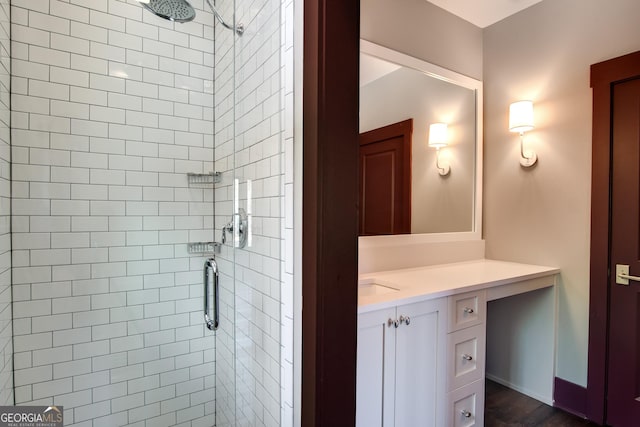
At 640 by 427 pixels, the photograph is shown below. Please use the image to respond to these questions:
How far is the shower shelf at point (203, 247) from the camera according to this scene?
1934 millimetres

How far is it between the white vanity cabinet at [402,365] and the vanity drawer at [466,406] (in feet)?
0.24

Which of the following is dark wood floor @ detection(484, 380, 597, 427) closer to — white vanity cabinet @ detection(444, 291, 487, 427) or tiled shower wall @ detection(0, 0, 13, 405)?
white vanity cabinet @ detection(444, 291, 487, 427)

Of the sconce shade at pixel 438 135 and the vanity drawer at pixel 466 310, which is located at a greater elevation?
the sconce shade at pixel 438 135

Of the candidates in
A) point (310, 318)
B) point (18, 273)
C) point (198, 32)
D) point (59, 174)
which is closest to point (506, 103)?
point (198, 32)

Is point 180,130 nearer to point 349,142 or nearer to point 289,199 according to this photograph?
point 289,199

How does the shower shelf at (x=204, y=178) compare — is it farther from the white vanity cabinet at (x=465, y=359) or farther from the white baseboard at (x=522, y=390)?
the white baseboard at (x=522, y=390)

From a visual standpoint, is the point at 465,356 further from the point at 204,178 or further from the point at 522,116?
the point at 204,178

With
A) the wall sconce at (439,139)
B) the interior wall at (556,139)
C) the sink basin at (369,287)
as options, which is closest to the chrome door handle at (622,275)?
the interior wall at (556,139)

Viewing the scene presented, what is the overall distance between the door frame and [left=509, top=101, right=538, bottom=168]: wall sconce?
0.34 metres

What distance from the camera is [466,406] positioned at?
1.69 metres

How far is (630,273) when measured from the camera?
6.11 feet

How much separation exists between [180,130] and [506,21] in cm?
245

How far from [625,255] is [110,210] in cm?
285

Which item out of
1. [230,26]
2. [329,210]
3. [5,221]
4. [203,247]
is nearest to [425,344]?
[329,210]
